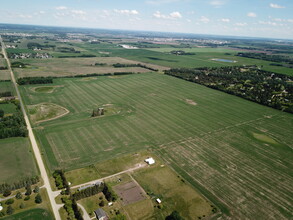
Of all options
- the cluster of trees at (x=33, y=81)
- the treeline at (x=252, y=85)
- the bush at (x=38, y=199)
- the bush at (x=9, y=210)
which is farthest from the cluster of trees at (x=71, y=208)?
the treeline at (x=252, y=85)

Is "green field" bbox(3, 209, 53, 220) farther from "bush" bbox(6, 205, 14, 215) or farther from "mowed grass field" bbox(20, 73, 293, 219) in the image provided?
"mowed grass field" bbox(20, 73, 293, 219)

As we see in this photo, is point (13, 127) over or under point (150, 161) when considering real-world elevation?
over

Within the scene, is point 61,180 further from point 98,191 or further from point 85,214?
point 85,214

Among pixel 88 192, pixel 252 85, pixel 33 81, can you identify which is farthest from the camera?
pixel 252 85

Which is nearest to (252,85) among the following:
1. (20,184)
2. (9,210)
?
(20,184)

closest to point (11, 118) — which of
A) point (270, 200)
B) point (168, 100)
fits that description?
point (168, 100)

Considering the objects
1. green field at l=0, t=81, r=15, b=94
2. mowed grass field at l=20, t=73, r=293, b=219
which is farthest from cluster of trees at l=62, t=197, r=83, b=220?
green field at l=0, t=81, r=15, b=94

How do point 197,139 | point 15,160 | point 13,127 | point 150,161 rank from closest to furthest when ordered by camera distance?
point 15,160 → point 150,161 → point 13,127 → point 197,139
